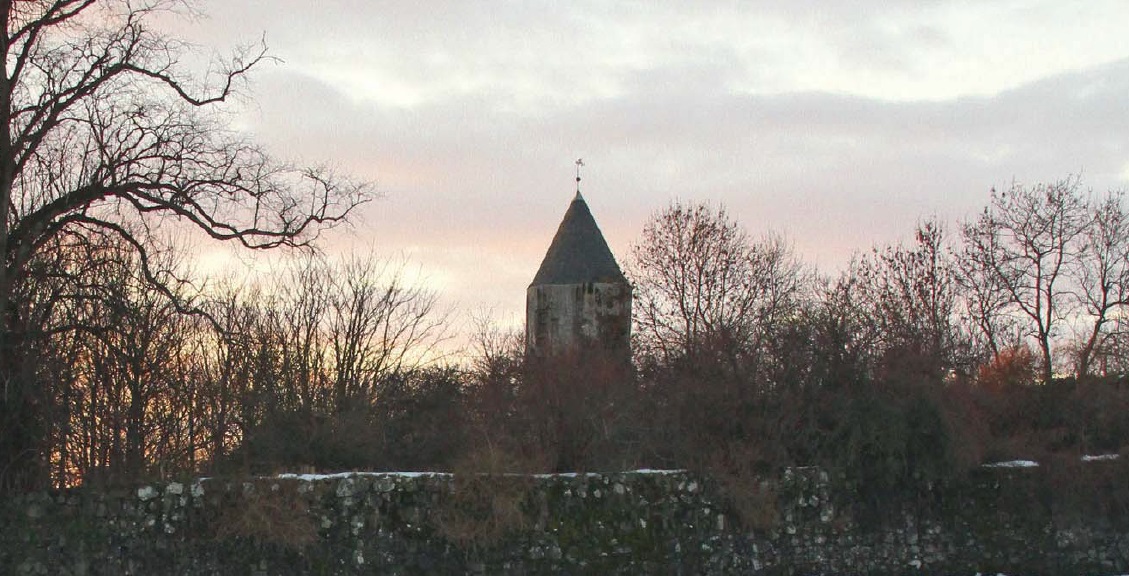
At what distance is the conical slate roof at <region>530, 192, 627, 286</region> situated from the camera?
44.0 metres

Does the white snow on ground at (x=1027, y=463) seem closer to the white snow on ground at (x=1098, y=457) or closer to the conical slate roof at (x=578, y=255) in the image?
the white snow on ground at (x=1098, y=457)

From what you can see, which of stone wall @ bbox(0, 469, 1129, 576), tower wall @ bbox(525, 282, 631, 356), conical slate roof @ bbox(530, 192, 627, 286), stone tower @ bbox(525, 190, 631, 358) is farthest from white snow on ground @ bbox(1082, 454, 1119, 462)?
conical slate roof @ bbox(530, 192, 627, 286)

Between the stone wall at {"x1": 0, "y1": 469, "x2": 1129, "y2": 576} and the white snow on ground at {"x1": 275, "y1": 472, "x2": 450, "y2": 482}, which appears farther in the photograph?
the white snow on ground at {"x1": 275, "y1": 472, "x2": 450, "y2": 482}

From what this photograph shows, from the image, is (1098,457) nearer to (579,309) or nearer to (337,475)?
(337,475)

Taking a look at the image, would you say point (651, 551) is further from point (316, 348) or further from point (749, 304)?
point (749, 304)

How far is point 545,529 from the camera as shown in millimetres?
16031

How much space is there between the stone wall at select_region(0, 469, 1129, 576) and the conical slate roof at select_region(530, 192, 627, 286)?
25913 millimetres

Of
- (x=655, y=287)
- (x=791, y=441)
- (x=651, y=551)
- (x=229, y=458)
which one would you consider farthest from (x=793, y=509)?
(x=655, y=287)

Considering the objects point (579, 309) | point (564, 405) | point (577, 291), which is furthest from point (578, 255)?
point (564, 405)

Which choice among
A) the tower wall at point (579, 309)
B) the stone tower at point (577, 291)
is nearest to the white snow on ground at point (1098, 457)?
the stone tower at point (577, 291)

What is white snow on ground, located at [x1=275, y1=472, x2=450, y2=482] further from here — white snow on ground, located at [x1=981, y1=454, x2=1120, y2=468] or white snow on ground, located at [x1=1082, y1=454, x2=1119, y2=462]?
white snow on ground, located at [x1=1082, y1=454, x2=1119, y2=462]

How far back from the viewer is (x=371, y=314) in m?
32.4

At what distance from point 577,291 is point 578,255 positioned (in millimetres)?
1658

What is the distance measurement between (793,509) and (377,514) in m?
5.83
